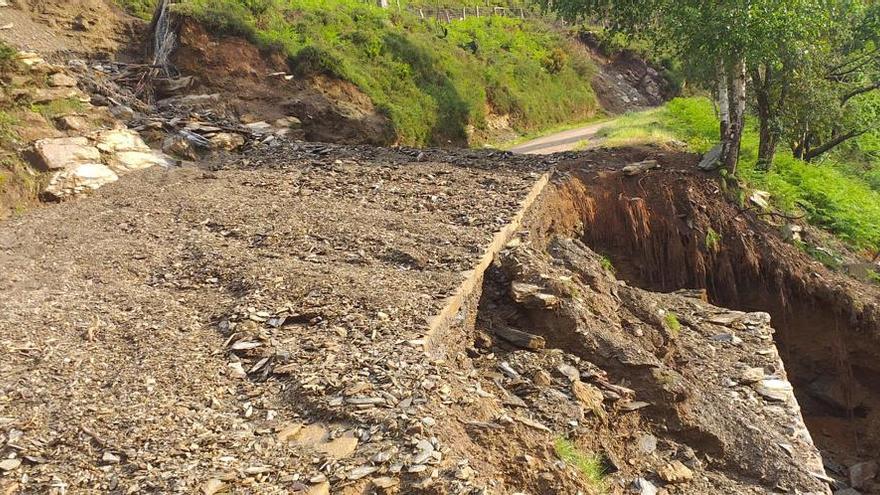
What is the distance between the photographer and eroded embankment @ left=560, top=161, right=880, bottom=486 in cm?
995

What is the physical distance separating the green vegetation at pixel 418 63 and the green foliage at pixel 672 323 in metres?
9.60

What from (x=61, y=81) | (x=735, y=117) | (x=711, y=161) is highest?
(x=735, y=117)

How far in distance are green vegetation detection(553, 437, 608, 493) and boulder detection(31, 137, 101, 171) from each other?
824 centimetres

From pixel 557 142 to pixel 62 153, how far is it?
1245 cm

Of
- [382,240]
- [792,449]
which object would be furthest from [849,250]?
[382,240]

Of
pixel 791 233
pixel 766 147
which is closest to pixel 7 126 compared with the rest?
pixel 791 233

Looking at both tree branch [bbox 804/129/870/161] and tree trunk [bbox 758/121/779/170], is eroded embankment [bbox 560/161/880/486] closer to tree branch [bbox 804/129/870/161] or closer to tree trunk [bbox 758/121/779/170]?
tree trunk [bbox 758/121/779/170]

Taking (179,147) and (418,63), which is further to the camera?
(418,63)

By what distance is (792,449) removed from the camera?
20.2 ft

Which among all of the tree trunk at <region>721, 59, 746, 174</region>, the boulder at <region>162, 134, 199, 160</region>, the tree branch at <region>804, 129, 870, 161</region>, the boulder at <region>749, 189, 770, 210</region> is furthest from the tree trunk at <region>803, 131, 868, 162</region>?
the boulder at <region>162, 134, 199, 160</region>

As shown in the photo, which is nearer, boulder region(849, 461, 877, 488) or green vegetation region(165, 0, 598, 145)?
boulder region(849, 461, 877, 488)

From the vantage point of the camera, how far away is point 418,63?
1919 centimetres

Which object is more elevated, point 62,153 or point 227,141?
point 227,141

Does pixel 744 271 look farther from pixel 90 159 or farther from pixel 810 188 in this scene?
pixel 90 159
